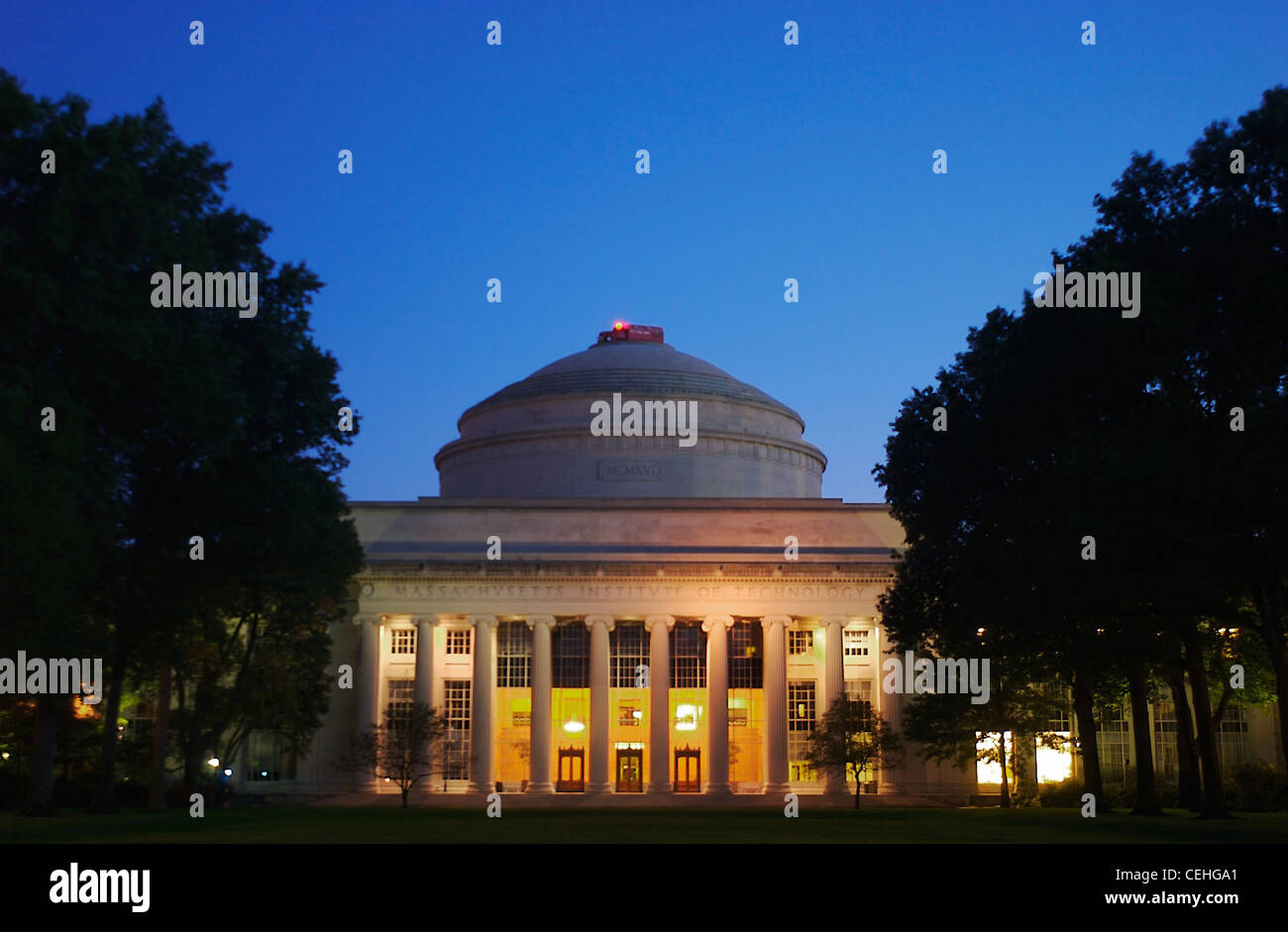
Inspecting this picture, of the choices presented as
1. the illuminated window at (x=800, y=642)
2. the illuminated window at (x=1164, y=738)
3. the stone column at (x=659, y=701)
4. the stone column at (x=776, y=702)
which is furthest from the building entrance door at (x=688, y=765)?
the illuminated window at (x=1164, y=738)

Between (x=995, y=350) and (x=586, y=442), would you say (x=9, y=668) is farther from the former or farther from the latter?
(x=586, y=442)

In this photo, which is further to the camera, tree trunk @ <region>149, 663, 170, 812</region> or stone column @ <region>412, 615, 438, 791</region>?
stone column @ <region>412, 615, 438, 791</region>

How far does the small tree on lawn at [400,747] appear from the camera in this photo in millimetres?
71000

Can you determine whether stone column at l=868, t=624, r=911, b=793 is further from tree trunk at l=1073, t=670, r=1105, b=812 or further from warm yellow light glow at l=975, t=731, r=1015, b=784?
tree trunk at l=1073, t=670, r=1105, b=812

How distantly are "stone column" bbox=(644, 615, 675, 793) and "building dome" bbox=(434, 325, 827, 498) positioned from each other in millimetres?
13158

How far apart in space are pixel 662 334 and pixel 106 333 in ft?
262

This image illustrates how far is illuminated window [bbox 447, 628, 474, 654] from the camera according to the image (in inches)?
3307

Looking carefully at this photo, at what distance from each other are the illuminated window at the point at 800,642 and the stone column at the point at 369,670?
23.7m

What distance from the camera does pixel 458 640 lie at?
84.1m

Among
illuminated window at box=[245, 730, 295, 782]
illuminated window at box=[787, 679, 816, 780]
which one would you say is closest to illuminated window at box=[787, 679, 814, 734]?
illuminated window at box=[787, 679, 816, 780]

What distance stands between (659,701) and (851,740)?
13.3 meters

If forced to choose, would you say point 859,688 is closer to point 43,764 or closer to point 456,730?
point 456,730

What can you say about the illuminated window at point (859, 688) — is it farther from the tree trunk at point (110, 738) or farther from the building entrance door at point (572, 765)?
the tree trunk at point (110, 738)
